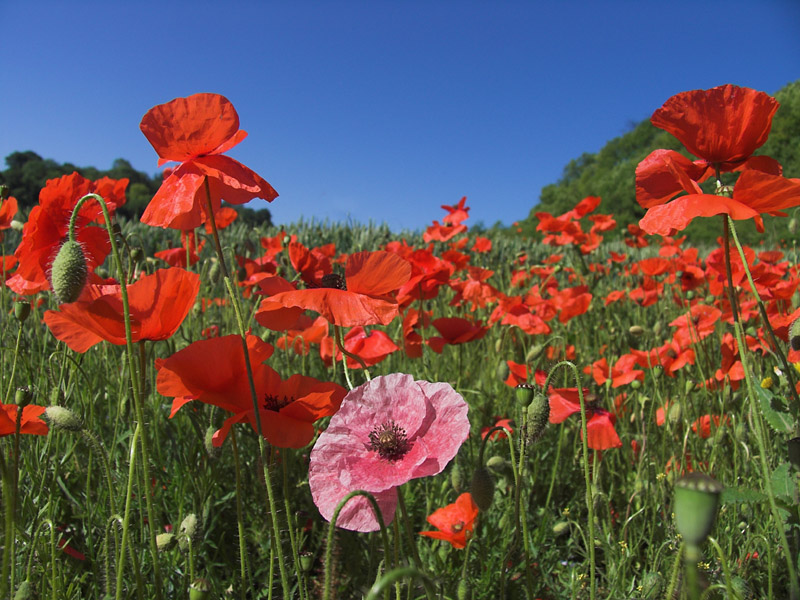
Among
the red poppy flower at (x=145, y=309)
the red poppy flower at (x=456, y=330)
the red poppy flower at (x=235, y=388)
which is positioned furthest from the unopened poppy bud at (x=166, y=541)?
the red poppy flower at (x=456, y=330)

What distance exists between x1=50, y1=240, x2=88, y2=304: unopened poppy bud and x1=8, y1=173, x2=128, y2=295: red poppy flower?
27cm

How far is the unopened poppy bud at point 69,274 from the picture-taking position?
84 cm

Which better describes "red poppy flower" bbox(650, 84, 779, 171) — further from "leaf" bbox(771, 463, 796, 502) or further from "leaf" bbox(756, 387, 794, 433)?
"leaf" bbox(771, 463, 796, 502)

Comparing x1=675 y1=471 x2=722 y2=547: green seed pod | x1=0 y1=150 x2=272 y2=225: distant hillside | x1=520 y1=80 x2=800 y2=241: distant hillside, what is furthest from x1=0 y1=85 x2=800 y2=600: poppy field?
x1=520 y1=80 x2=800 y2=241: distant hillside

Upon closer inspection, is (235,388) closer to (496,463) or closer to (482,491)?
(482,491)

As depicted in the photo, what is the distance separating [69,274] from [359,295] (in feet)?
1.46

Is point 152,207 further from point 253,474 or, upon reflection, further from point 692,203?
point 253,474

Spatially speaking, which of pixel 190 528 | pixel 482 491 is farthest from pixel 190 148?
pixel 482 491

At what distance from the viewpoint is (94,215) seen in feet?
4.12

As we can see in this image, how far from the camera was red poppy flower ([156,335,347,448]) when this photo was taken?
34.0 inches

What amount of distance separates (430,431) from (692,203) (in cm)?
54

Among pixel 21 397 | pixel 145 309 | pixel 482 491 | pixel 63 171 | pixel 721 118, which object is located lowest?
pixel 482 491

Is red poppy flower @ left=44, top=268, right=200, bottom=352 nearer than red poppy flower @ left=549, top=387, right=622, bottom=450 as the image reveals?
Yes

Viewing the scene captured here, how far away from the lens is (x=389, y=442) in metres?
0.87
